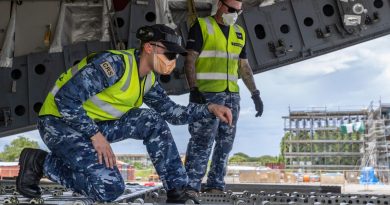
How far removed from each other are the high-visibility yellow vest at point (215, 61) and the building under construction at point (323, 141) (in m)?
50.4

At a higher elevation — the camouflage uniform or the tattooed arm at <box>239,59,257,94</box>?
the tattooed arm at <box>239,59,257,94</box>

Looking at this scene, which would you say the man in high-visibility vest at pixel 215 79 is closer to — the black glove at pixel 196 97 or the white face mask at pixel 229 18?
the white face mask at pixel 229 18

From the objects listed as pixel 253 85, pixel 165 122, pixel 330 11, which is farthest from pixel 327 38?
pixel 165 122

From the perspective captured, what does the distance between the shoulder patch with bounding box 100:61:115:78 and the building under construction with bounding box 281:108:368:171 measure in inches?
2049

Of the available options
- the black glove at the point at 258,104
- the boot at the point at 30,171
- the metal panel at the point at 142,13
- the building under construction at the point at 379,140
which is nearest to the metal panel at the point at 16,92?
the metal panel at the point at 142,13

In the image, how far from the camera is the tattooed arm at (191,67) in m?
3.79

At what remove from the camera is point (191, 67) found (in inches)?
151

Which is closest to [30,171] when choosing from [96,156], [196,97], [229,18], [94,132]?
[96,156]

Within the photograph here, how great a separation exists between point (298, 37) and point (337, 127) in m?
54.1

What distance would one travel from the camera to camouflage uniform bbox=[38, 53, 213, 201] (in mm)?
2482

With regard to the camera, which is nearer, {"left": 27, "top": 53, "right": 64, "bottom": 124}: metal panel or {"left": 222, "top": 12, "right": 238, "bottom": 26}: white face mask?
{"left": 222, "top": 12, "right": 238, "bottom": 26}: white face mask

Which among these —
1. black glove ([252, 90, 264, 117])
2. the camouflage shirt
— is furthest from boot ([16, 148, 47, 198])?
black glove ([252, 90, 264, 117])

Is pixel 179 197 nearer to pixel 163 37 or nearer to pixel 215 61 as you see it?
pixel 163 37

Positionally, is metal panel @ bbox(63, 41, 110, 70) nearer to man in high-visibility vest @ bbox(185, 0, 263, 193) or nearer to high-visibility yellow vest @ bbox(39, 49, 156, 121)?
man in high-visibility vest @ bbox(185, 0, 263, 193)
